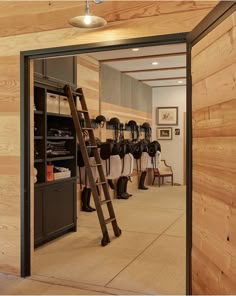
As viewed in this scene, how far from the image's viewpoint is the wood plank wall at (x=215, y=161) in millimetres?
1977

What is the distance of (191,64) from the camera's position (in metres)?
2.62

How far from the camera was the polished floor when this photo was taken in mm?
3268

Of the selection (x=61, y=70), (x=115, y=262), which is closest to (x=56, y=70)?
(x=61, y=70)

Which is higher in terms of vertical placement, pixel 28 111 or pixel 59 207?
pixel 28 111

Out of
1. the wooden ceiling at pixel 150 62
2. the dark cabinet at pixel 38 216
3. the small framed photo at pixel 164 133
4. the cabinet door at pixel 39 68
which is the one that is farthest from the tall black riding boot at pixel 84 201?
the small framed photo at pixel 164 133

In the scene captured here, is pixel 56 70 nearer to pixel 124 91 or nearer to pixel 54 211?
pixel 54 211

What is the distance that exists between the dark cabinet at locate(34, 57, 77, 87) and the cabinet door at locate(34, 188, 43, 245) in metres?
1.41

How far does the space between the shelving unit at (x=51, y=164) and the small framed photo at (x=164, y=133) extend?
5.68m

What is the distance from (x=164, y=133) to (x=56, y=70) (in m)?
6.18

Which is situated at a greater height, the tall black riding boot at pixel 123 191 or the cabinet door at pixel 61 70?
the cabinet door at pixel 61 70

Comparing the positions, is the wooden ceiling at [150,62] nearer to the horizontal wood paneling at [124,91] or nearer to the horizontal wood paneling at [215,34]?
the horizontal wood paneling at [124,91]

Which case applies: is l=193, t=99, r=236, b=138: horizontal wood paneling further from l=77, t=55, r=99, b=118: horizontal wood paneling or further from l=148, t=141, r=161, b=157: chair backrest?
l=148, t=141, r=161, b=157: chair backrest

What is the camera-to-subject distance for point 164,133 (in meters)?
10.5

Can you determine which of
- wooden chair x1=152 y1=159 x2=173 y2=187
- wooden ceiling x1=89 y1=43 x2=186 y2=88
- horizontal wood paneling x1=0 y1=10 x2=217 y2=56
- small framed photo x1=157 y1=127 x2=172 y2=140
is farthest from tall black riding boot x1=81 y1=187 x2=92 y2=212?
small framed photo x1=157 y1=127 x2=172 y2=140
